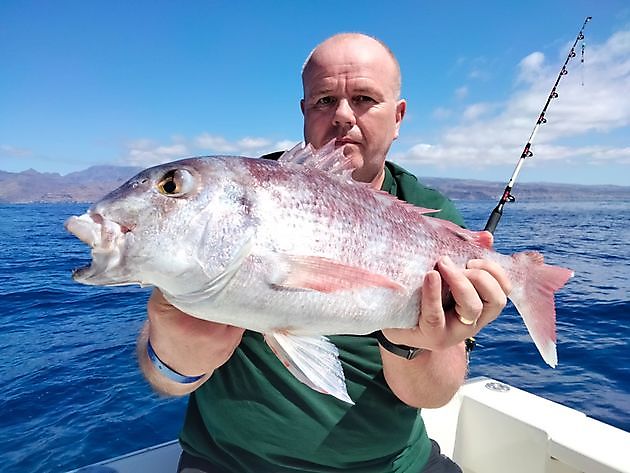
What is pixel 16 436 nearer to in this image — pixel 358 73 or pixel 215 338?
pixel 215 338

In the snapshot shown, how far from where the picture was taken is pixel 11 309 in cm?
1188

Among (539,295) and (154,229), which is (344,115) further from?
(154,229)

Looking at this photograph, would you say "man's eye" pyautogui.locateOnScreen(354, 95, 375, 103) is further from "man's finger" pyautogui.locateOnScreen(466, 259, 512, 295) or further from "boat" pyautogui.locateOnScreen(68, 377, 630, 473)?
"boat" pyautogui.locateOnScreen(68, 377, 630, 473)

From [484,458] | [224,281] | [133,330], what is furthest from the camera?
[133,330]

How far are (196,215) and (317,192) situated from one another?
0.46 m

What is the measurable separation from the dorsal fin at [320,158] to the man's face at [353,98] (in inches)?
31.8

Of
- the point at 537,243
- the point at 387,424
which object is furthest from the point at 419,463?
the point at 537,243

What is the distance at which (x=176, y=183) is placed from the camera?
1520mm

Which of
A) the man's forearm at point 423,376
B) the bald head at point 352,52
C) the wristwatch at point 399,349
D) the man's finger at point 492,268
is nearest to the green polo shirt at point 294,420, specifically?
the man's forearm at point 423,376

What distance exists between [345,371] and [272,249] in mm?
1288

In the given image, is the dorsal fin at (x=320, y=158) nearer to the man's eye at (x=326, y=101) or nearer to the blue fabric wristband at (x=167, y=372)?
the man's eye at (x=326, y=101)

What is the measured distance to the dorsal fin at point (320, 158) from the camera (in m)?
1.86

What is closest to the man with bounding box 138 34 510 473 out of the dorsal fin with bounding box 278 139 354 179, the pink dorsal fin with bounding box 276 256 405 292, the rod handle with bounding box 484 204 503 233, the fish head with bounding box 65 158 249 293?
the dorsal fin with bounding box 278 139 354 179

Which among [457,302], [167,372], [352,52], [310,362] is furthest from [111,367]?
[457,302]
